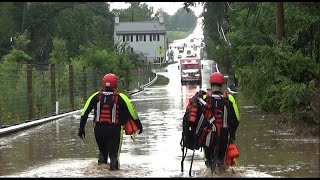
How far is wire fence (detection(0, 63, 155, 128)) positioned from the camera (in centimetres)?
2169

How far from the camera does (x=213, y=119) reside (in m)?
10.5

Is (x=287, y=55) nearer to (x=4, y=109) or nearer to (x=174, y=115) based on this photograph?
(x=174, y=115)

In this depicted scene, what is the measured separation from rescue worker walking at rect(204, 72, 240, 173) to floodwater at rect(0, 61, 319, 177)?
420mm

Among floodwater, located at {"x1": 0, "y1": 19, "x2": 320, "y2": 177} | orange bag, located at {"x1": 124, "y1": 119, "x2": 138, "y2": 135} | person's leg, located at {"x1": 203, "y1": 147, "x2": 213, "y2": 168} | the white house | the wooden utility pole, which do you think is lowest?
floodwater, located at {"x1": 0, "y1": 19, "x2": 320, "y2": 177}

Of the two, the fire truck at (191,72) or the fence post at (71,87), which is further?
the fire truck at (191,72)

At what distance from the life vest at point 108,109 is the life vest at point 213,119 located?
158 centimetres

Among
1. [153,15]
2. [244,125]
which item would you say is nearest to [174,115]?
[244,125]

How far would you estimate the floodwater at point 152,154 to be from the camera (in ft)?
36.4

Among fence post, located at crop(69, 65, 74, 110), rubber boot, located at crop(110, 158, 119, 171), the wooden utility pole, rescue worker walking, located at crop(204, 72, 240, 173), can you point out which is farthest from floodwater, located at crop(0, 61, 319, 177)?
fence post, located at crop(69, 65, 74, 110)

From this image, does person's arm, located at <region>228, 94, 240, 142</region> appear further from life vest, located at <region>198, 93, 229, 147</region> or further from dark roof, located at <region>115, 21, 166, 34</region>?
dark roof, located at <region>115, 21, 166, 34</region>

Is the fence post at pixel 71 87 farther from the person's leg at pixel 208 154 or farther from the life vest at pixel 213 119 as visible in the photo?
the life vest at pixel 213 119

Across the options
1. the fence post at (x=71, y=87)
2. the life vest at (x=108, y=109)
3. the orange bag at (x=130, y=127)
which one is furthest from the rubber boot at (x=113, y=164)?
the fence post at (x=71, y=87)

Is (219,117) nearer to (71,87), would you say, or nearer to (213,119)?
(213,119)

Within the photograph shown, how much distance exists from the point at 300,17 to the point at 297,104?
6271mm
